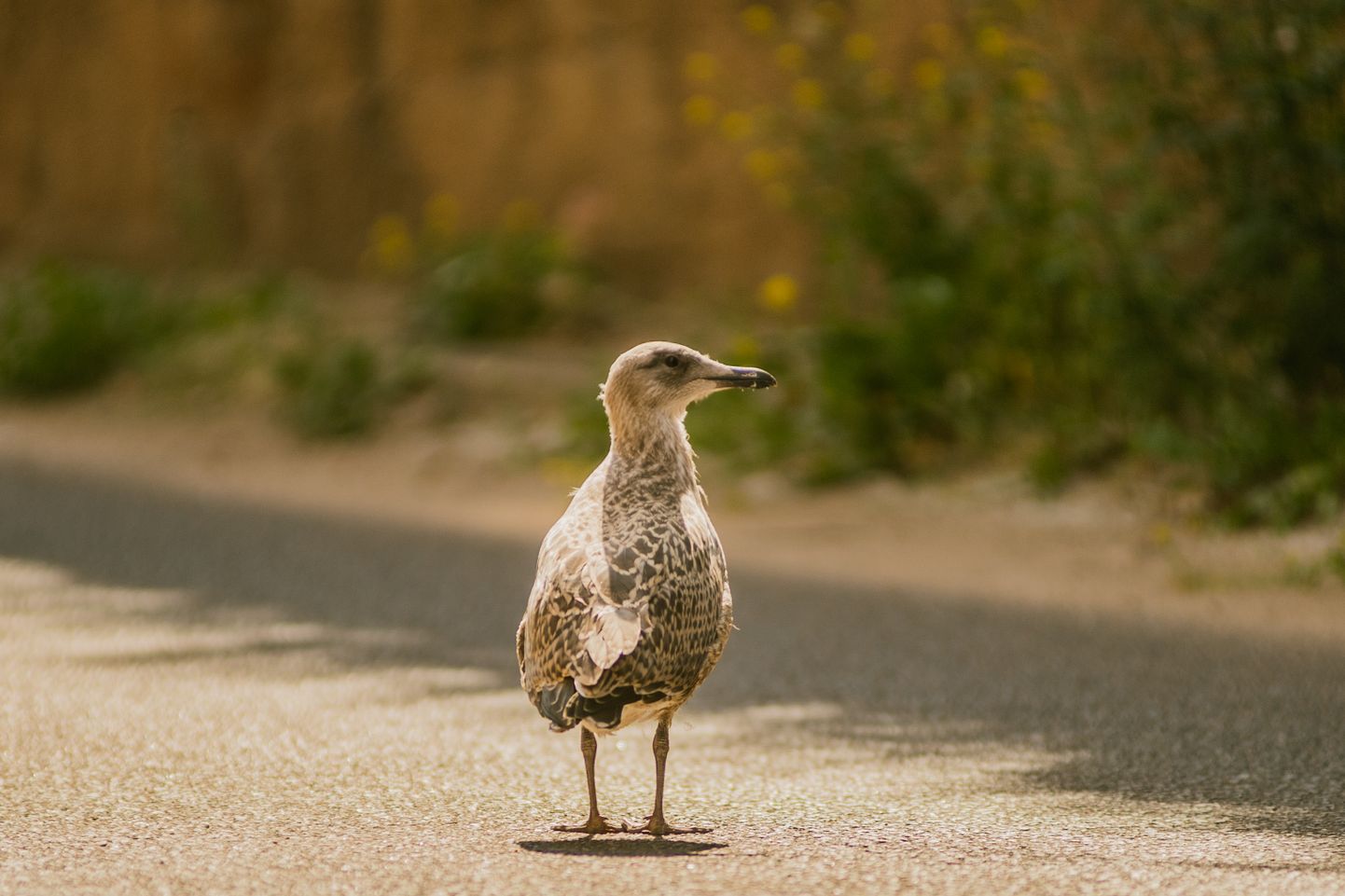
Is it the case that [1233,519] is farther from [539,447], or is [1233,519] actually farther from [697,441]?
[539,447]

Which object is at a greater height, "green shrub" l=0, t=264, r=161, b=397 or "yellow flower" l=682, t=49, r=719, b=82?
"yellow flower" l=682, t=49, r=719, b=82

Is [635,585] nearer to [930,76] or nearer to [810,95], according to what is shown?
[810,95]

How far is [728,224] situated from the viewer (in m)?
12.7

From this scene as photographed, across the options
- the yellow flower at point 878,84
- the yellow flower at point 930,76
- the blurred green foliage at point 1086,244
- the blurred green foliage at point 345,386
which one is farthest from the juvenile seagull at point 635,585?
the blurred green foliage at point 345,386

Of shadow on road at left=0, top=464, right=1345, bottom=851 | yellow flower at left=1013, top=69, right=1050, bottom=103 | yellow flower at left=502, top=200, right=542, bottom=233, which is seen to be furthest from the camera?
yellow flower at left=502, top=200, right=542, bottom=233

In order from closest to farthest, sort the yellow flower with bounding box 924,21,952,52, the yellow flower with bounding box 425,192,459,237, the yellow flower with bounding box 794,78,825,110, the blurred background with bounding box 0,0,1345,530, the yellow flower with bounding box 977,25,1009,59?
1. the blurred background with bounding box 0,0,1345,530
2. the yellow flower with bounding box 977,25,1009,59
3. the yellow flower with bounding box 794,78,825,110
4. the yellow flower with bounding box 924,21,952,52
5. the yellow flower with bounding box 425,192,459,237

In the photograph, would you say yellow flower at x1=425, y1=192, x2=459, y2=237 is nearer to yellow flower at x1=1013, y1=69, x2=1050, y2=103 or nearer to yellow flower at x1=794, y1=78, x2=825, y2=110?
yellow flower at x1=794, y1=78, x2=825, y2=110

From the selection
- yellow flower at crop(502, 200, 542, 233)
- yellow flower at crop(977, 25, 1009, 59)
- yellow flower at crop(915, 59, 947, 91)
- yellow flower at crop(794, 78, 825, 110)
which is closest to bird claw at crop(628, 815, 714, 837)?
yellow flower at crop(977, 25, 1009, 59)

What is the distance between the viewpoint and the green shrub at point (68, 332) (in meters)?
12.5

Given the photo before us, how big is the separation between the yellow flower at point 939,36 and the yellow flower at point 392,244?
4609 millimetres

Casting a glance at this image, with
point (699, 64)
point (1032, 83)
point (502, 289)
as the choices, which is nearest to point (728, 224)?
point (699, 64)

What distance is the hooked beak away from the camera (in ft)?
12.6

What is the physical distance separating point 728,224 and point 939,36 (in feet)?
10.9

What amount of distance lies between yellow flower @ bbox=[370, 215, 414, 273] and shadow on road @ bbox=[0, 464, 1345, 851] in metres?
5.40
